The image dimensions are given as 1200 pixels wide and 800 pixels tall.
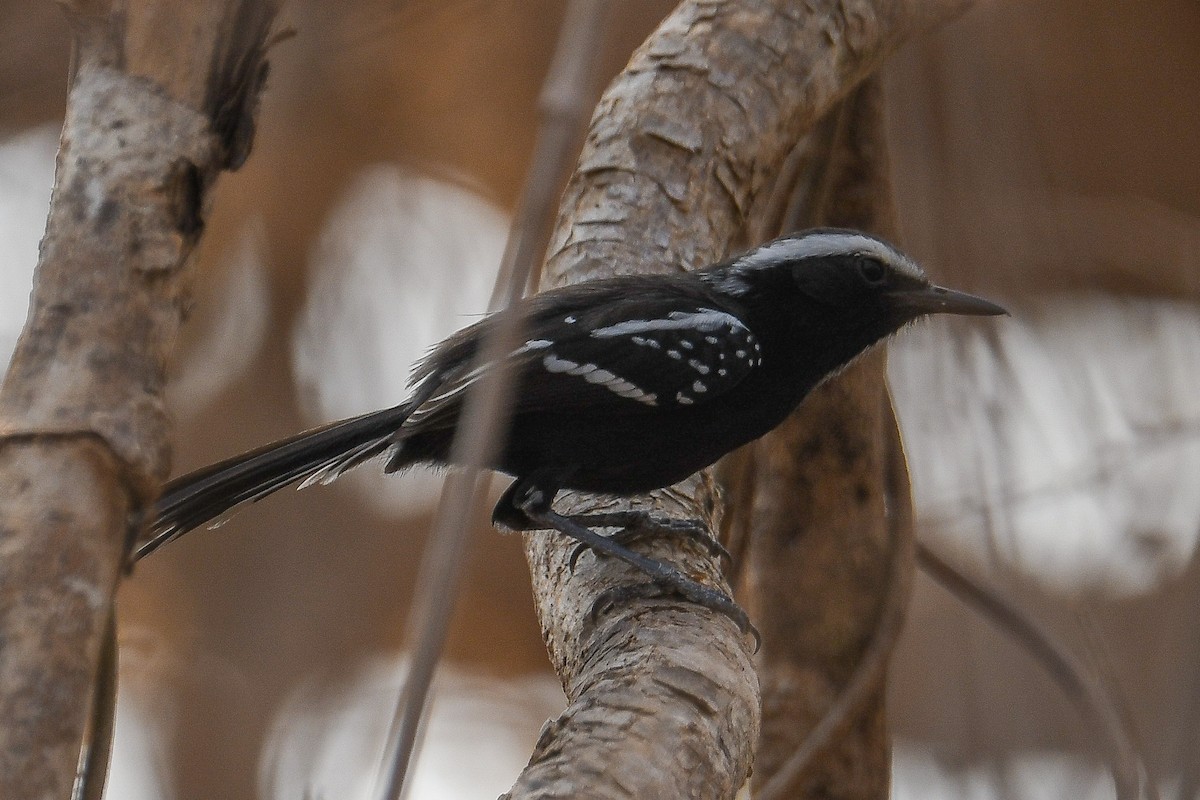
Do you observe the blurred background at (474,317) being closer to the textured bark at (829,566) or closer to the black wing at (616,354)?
the textured bark at (829,566)

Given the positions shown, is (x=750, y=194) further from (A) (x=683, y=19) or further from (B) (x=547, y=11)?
(B) (x=547, y=11)

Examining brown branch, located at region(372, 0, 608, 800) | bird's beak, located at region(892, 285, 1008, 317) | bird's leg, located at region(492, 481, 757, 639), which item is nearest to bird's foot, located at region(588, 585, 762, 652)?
bird's leg, located at region(492, 481, 757, 639)

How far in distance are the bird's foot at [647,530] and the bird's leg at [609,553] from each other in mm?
40

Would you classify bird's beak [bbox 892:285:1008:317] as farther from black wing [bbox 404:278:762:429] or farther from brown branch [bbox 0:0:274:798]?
brown branch [bbox 0:0:274:798]

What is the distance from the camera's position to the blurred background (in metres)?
2.00

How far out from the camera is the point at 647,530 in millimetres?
3074

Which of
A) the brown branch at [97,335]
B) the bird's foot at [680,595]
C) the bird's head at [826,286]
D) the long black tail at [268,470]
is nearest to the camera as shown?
the brown branch at [97,335]

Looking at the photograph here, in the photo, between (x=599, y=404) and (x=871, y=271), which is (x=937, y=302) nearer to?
(x=871, y=271)

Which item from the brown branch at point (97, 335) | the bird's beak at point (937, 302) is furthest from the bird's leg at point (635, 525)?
the brown branch at point (97, 335)

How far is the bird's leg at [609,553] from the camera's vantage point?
2.62 meters

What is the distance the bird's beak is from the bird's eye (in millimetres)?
58

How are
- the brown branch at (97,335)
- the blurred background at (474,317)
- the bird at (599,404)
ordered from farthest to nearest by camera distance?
the bird at (599,404), the blurred background at (474,317), the brown branch at (97,335)

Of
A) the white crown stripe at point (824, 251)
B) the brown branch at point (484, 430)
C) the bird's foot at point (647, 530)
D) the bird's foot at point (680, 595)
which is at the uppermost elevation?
the white crown stripe at point (824, 251)

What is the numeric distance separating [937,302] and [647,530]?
0.99 metres
